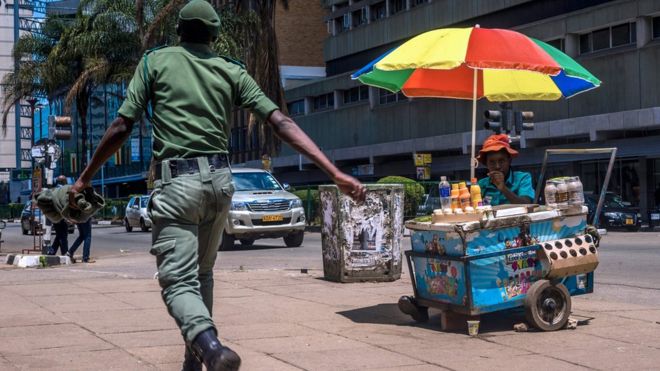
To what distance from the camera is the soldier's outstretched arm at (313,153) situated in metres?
4.57

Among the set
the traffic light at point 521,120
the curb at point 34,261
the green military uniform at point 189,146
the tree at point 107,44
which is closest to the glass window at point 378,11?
the tree at point 107,44

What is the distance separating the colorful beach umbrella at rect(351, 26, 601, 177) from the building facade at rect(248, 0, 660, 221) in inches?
1019

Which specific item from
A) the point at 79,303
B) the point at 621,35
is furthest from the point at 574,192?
the point at 621,35

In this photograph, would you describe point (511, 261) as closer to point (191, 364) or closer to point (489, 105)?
point (191, 364)

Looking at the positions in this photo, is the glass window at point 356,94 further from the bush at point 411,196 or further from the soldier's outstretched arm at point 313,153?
the soldier's outstretched arm at point 313,153

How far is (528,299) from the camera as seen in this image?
278 inches

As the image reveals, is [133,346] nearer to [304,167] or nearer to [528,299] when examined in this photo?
[528,299]

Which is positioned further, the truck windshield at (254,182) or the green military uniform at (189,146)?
the truck windshield at (254,182)

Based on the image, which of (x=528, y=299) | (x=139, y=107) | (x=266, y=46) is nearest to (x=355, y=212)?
(x=528, y=299)

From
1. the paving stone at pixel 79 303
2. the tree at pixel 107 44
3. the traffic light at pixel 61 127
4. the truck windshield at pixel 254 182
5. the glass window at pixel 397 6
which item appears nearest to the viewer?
the paving stone at pixel 79 303

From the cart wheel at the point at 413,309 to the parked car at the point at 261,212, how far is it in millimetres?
12898

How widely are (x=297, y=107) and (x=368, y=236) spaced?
49795 mm

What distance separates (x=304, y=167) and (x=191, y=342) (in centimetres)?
5497

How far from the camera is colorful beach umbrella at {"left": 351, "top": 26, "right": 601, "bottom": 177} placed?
7.57m
